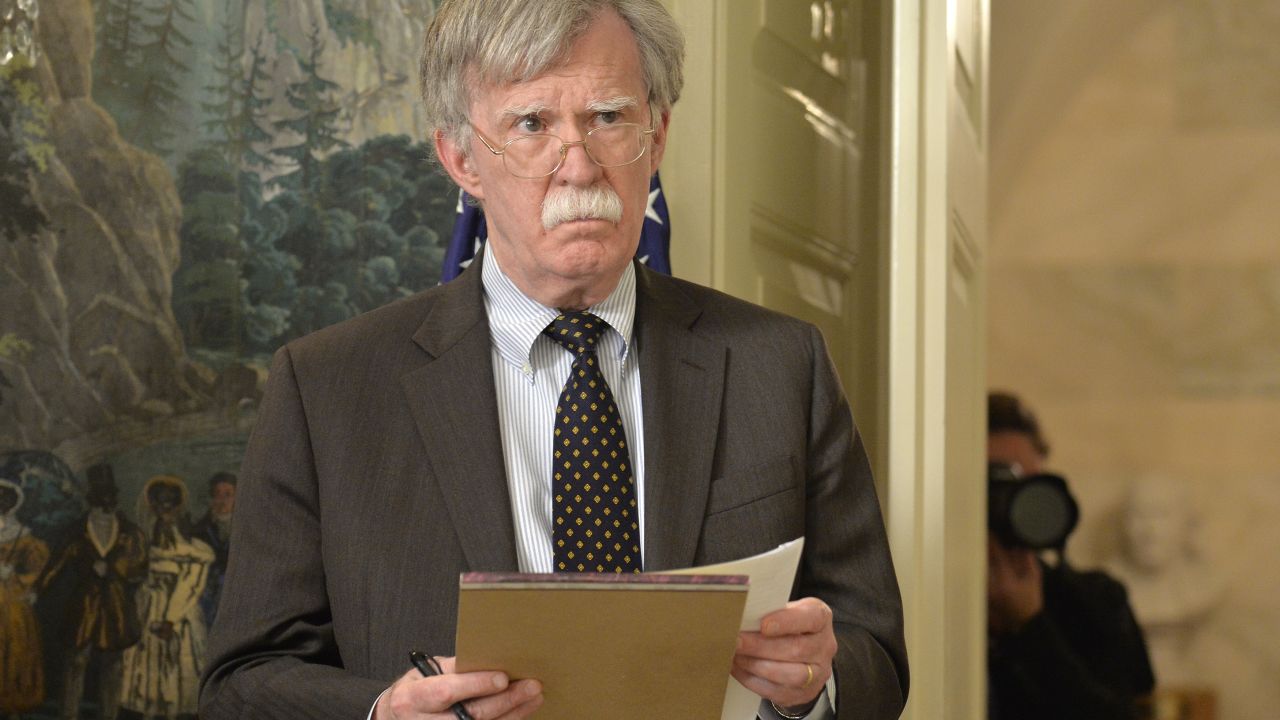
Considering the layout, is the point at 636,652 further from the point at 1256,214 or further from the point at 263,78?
the point at 1256,214

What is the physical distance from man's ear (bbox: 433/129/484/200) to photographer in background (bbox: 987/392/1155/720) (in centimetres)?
201

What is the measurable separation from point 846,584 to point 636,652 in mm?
608

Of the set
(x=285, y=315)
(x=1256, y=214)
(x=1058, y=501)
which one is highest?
(x=1256, y=214)

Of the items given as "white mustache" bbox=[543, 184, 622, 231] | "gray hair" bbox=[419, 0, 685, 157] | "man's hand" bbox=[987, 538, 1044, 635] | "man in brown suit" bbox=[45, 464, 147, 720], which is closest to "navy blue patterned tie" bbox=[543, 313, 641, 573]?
"white mustache" bbox=[543, 184, 622, 231]

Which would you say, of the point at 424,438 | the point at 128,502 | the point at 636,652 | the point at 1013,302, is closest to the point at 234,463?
the point at 128,502

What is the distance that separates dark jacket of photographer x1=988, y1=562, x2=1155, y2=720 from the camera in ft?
14.5

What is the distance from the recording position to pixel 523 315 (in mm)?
2232

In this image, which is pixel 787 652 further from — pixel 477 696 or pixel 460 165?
pixel 460 165

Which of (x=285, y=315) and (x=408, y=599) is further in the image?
(x=285, y=315)

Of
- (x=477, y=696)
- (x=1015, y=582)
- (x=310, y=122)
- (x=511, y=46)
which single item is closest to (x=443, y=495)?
(x=477, y=696)

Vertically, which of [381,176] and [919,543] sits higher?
[381,176]

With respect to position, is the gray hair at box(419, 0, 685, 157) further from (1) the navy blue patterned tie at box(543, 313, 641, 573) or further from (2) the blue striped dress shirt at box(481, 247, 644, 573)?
(1) the navy blue patterned tie at box(543, 313, 641, 573)

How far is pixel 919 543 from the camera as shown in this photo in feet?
10.1

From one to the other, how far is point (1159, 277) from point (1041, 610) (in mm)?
3068
